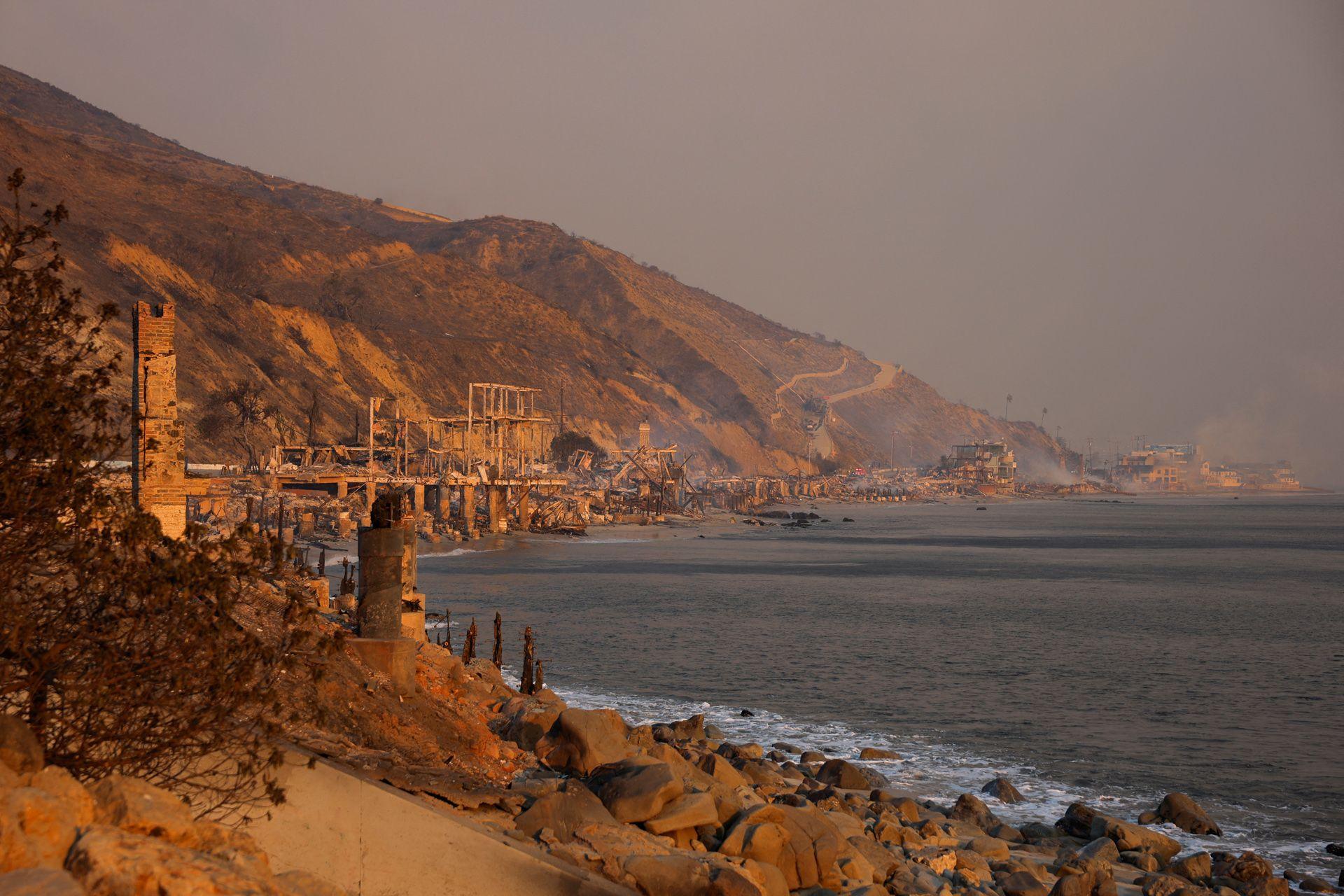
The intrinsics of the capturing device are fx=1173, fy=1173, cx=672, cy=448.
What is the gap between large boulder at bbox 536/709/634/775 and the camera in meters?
12.4

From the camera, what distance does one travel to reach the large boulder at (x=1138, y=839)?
14.5m

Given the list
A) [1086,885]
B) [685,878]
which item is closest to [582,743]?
[685,878]

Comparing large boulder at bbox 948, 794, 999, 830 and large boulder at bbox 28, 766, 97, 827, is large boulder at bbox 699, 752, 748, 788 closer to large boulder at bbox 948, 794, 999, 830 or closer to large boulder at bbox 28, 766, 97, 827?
large boulder at bbox 948, 794, 999, 830

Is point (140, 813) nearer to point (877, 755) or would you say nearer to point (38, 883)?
point (38, 883)

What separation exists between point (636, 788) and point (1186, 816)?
932 cm

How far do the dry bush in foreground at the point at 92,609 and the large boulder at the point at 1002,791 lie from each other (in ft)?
40.9

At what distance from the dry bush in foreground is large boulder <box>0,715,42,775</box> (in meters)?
0.40

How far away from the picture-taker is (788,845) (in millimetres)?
10789

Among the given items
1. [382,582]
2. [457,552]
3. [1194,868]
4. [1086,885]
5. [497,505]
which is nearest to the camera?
[1086,885]

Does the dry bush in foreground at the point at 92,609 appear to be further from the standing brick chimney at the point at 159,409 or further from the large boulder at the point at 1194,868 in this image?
the standing brick chimney at the point at 159,409

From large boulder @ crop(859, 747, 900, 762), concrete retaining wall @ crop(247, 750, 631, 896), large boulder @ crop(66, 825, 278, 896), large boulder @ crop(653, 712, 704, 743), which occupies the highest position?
large boulder @ crop(66, 825, 278, 896)

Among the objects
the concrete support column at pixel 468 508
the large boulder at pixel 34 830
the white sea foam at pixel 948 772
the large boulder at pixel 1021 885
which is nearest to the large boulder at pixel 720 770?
the large boulder at pixel 1021 885

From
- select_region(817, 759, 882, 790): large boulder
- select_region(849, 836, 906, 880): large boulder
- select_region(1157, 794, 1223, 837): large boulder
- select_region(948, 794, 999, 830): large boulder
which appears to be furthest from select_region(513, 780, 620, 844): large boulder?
select_region(1157, 794, 1223, 837): large boulder

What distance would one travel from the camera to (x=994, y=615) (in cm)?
4072
